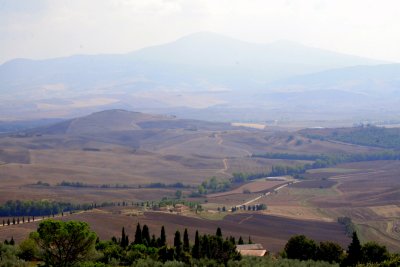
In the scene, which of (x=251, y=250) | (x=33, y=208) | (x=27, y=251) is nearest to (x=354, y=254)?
(x=251, y=250)

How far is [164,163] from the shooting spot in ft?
486

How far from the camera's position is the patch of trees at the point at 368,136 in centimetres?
17238

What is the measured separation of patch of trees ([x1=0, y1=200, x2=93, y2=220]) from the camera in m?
93.6

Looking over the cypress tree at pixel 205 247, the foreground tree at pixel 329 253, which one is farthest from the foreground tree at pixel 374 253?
the cypress tree at pixel 205 247

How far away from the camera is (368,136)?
179m

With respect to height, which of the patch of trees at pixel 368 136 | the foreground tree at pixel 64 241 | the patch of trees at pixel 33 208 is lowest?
the patch of trees at pixel 33 208

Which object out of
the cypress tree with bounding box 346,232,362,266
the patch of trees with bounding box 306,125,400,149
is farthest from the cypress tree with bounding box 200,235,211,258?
A: the patch of trees with bounding box 306,125,400,149

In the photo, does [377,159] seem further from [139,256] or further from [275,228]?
[139,256]

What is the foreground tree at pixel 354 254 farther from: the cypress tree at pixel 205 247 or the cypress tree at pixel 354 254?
the cypress tree at pixel 205 247

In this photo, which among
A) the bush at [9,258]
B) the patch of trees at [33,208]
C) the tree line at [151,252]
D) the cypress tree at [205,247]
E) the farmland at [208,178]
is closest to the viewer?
the bush at [9,258]

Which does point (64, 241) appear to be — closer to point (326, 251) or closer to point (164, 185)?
point (326, 251)

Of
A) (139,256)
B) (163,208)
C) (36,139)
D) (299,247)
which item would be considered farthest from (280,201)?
(36,139)

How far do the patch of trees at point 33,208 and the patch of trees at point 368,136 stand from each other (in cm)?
9974

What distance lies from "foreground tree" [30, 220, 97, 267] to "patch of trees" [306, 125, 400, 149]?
5433 inches
